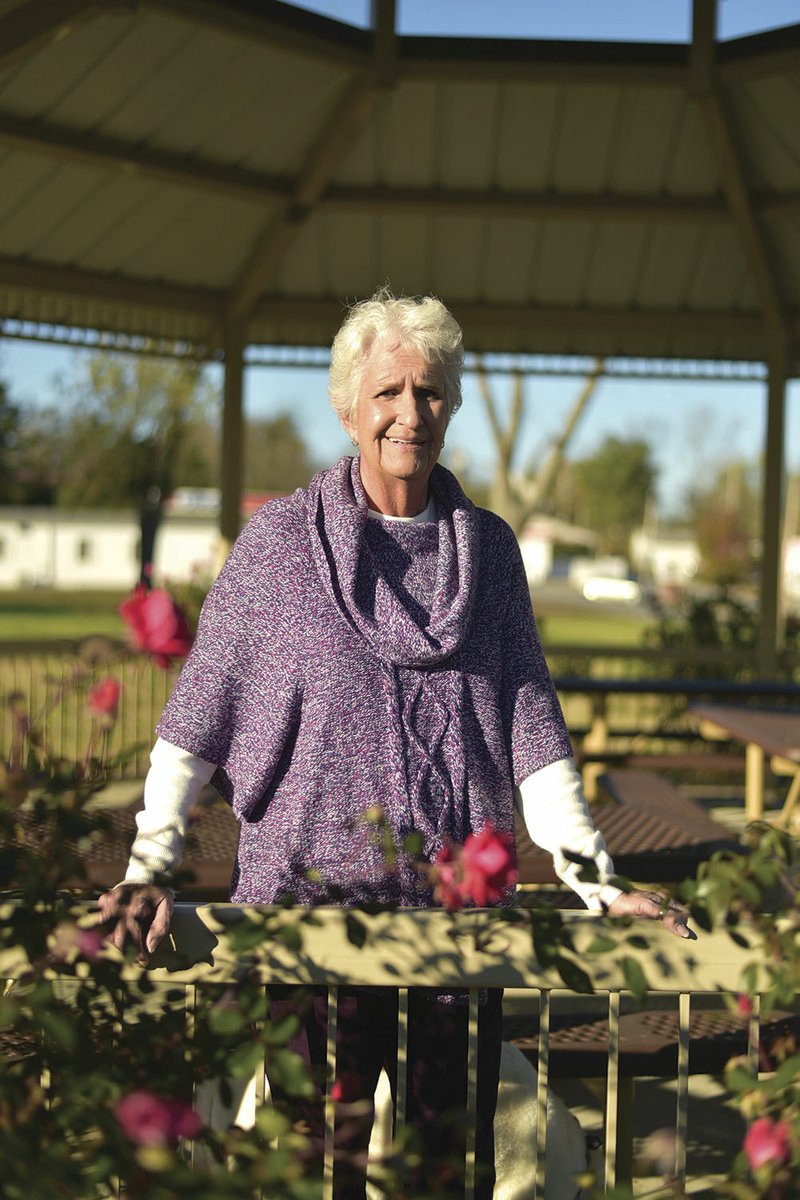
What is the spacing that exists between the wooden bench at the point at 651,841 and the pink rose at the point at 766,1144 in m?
2.02

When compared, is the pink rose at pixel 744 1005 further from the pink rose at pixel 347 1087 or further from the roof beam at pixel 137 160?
the roof beam at pixel 137 160

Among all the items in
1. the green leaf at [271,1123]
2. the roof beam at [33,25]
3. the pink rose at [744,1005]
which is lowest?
the green leaf at [271,1123]

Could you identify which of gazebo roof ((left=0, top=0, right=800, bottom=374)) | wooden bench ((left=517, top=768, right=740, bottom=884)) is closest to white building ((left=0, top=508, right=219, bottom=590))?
gazebo roof ((left=0, top=0, right=800, bottom=374))

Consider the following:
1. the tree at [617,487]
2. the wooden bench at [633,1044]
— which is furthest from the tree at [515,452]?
the tree at [617,487]

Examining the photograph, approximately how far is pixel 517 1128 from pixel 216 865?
1.41m

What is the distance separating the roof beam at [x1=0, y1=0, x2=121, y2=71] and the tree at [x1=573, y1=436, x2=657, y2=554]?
75.8 m

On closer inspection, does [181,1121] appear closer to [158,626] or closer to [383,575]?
[158,626]

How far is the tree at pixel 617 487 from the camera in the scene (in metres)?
81.8

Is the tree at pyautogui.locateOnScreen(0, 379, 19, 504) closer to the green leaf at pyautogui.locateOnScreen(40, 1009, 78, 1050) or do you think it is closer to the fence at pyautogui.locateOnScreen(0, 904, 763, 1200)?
the fence at pyautogui.locateOnScreen(0, 904, 763, 1200)

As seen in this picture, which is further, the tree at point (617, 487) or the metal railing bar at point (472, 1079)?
the tree at point (617, 487)

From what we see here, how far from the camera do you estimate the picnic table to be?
5.34 m

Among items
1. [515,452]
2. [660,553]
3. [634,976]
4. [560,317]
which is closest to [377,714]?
[634,976]

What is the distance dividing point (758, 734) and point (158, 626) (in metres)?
4.18

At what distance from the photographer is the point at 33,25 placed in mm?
4957
